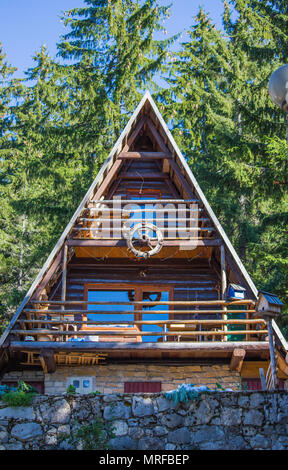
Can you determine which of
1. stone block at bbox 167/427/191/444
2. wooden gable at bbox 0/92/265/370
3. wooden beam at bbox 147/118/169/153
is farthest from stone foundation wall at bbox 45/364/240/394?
wooden beam at bbox 147/118/169/153

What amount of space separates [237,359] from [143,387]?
2247 mm

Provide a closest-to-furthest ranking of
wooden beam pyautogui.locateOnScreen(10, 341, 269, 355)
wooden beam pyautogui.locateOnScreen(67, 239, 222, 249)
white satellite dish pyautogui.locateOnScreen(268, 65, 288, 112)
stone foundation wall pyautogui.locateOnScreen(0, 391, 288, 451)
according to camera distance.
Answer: white satellite dish pyautogui.locateOnScreen(268, 65, 288, 112), stone foundation wall pyautogui.locateOnScreen(0, 391, 288, 451), wooden beam pyautogui.locateOnScreen(10, 341, 269, 355), wooden beam pyautogui.locateOnScreen(67, 239, 222, 249)

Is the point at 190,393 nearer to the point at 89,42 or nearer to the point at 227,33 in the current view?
the point at 89,42

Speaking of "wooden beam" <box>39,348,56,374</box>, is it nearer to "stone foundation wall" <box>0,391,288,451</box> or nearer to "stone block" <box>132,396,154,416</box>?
"stone foundation wall" <box>0,391,288,451</box>

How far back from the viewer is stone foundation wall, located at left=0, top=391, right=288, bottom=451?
9672 millimetres

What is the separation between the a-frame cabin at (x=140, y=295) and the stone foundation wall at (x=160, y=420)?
2.26 metres

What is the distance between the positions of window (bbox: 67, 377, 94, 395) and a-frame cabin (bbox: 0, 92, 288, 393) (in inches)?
0.9

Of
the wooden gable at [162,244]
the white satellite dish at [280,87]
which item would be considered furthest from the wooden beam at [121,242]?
the white satellite dish at [280,87]

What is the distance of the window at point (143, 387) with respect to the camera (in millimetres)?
13789

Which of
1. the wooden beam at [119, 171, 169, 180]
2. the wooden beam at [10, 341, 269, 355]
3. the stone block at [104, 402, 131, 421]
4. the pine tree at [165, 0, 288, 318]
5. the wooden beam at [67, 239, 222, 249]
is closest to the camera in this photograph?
the stone block at [104, 402, 131, 421]

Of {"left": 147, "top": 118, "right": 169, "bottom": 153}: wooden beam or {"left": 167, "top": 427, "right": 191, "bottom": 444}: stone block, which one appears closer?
{"left": 167, "top": 427, "right": 191, "bottom": 444}: stone block

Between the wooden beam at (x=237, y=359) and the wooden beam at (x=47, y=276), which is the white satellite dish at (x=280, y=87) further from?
the wooden beam at (x=47, y=276)

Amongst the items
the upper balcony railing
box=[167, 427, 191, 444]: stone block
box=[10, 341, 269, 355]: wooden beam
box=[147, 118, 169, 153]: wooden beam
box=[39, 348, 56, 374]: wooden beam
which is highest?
box=[147, 118, 169, 153]: wooden beam

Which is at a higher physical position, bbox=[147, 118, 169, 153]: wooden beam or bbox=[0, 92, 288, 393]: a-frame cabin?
bbox=[147, 118, 169, 153]: wooden beam
